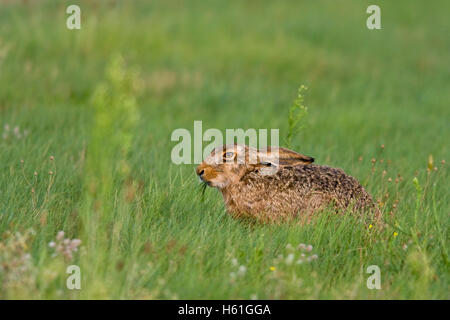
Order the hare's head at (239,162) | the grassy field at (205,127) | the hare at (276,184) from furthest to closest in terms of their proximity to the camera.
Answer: the hare's head at (239,162) → the hare at (276,184) → the grassy field at (205,127)

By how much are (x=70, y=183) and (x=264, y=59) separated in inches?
328

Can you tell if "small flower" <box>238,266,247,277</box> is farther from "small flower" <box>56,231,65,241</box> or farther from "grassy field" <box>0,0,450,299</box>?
"small flower" <box>56,231,65,241</box>

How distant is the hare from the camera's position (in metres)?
6.04

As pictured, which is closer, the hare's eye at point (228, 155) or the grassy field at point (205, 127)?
the grassy field at point (205, 127)

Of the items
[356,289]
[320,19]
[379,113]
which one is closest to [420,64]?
[320,19]

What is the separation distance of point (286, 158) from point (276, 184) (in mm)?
248

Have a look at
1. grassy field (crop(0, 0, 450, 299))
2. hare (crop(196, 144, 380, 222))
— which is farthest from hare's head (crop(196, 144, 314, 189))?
grassy field (crop(0, 0, 450, 299))

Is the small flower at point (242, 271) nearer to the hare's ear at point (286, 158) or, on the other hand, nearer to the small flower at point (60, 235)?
the small flower at point (60, 235)

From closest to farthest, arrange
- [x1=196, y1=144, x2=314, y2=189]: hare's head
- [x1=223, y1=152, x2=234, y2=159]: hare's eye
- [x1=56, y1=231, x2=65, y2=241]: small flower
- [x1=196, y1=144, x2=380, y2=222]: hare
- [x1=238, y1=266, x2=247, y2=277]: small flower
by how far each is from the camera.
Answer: [x1=238, y1=266, x2=247, y2=277]: small flower
[x1=56, y1=231, x2=65, y2=241]: small flower
[x1=196, y1=144, x2=380, y2=222]: hare
[x1=196, y1=144, x2=314, y2=189]: hare's head
[x1=223, y1=152, x2=234, y2=159]: hare's eye

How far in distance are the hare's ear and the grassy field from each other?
615 mm

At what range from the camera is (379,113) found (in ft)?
36.3

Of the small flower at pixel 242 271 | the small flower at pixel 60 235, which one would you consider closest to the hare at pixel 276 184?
the small flower at pixel 242 271

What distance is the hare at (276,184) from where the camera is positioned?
6035mm
